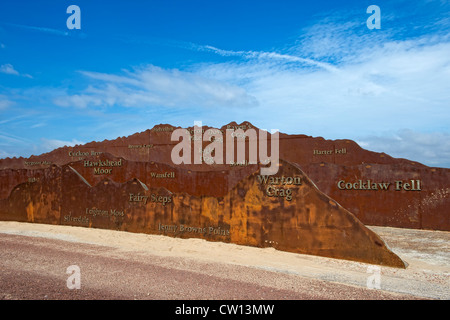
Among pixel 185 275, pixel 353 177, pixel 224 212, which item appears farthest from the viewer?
pixel 353 177

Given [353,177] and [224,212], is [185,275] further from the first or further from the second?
[353,177]

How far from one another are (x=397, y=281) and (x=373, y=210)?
7528mm

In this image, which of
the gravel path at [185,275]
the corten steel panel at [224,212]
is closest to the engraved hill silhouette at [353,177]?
the corten steel panel at [224,212]

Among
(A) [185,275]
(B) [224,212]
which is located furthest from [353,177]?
(A) [185,275]

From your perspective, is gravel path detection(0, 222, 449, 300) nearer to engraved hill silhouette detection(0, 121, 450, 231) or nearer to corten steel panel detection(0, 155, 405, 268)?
corten steel panel detection(0, 155, 405, 268)

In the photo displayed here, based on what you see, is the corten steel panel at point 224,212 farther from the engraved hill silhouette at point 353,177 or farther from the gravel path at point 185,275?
the engraved hill silhouette at point 353,177

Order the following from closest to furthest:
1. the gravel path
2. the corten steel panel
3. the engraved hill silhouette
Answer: the gravel path < the corten steel panel < the engraved hill silhouette

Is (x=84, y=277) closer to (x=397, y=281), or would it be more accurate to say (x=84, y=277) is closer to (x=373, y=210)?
(x=397, y=281)

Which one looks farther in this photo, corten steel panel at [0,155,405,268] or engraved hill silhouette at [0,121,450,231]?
engraved hill silhouette at [0,121,450,231]

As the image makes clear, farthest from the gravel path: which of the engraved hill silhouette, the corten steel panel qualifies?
the engraved hill silhouette

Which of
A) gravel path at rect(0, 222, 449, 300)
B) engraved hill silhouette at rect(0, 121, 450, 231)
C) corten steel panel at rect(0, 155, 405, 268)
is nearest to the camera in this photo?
gravel path at rect(0, 222, 449, 300)

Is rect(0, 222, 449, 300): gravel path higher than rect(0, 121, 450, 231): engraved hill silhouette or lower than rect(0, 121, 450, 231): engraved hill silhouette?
lower

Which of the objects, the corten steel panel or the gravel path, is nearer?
the gravel path
